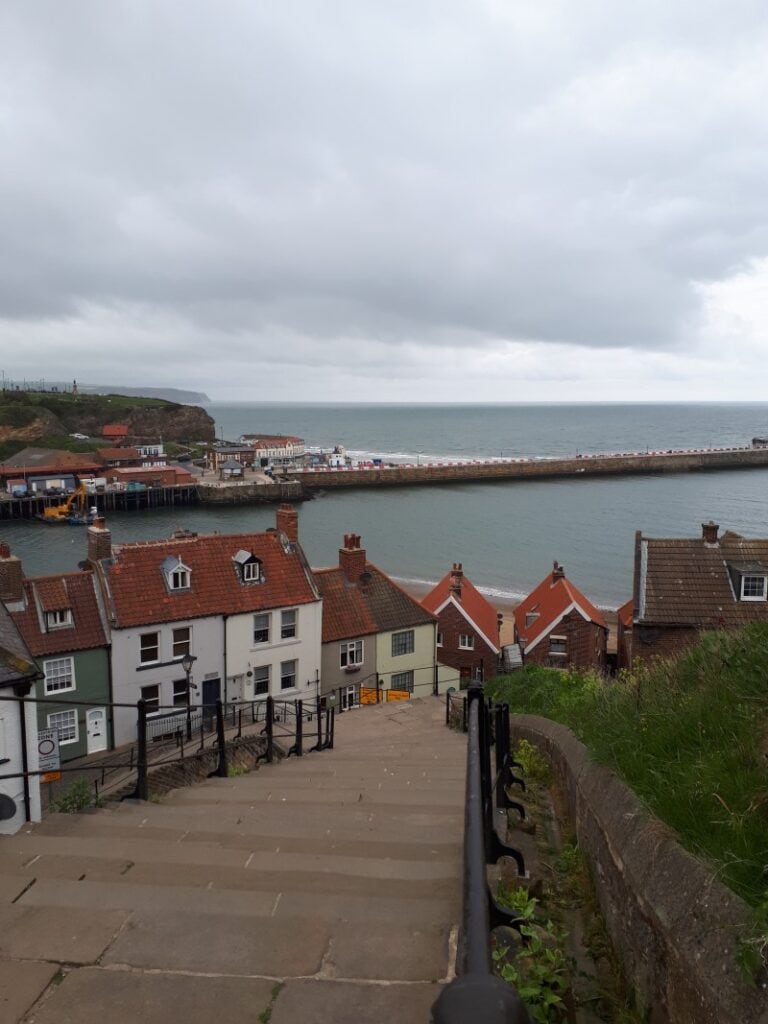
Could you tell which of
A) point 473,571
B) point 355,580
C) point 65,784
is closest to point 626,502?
point 473,571

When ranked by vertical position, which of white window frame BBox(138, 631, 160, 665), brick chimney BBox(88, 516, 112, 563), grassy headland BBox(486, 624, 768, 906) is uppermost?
grassy headland BBox(486, 624, 768, 906)

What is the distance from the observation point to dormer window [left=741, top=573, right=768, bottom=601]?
906 inches

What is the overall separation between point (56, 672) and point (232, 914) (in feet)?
72.2

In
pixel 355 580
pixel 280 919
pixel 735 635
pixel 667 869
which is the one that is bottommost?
pixel 355 580

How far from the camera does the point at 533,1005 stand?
2990mm

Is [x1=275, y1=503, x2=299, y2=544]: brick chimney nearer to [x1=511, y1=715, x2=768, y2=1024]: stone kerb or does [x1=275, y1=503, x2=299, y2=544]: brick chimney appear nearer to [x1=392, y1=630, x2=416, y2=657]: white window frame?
[x1=392, y1=630, x2=416, y2=657]: white window frame

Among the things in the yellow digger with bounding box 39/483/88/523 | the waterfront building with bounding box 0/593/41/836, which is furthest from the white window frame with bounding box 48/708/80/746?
the yellow digger with bounding box 39/483/88/523

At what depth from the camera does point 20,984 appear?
3338 millimetres

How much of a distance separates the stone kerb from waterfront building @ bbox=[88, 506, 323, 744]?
21.5m

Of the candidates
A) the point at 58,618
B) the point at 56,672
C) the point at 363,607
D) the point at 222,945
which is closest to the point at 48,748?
the point at 56,672

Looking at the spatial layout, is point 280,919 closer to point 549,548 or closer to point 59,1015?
point 59,1015

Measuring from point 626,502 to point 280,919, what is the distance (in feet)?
306

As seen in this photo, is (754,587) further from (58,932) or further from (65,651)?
(58,932)

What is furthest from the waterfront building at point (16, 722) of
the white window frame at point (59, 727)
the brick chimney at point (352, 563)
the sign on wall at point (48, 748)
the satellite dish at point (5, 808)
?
the brick chimney at point (352, 563)
